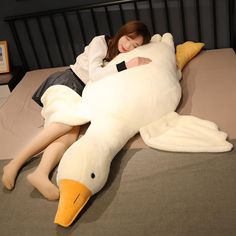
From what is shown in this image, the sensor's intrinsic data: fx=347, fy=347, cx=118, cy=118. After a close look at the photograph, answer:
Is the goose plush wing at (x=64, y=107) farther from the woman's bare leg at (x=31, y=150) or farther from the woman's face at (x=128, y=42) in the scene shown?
the woman's face at (x=128, y=42)

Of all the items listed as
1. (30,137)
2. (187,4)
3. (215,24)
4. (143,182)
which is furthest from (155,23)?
(143,182)

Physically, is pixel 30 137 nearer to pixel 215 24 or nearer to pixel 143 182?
pixel 143 182

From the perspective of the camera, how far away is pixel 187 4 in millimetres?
2441

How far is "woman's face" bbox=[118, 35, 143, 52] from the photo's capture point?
1999 millimetres

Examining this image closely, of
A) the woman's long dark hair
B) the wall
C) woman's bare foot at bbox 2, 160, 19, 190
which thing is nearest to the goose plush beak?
woman's bare foot at bbox 2, 160, 19, 190

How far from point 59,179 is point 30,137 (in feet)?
1.84

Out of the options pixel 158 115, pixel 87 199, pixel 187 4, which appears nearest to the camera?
pixel 87 199

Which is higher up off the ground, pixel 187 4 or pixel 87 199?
pixel 187 4

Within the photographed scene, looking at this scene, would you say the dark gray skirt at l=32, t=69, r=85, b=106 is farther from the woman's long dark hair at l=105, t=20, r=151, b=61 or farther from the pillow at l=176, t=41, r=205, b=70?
the pillow at l=176, t=41, r=205, b=70

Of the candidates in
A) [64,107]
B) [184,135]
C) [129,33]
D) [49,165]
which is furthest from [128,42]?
[49,165]

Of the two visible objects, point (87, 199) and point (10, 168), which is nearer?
point (87, 199)

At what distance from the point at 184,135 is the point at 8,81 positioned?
1.61 metres

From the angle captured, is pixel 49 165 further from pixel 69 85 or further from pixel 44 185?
pixel 69 85

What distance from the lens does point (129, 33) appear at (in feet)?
6.54
